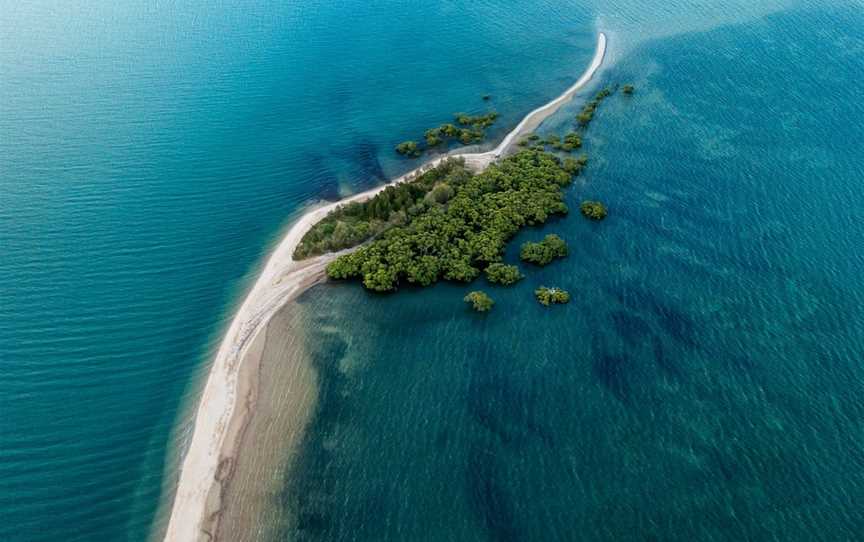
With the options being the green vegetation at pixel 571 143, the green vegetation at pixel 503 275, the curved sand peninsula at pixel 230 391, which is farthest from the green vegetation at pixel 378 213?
the green vegetation at pixel 571 143

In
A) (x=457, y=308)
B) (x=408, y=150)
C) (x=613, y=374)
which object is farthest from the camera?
(x=408, y=150)

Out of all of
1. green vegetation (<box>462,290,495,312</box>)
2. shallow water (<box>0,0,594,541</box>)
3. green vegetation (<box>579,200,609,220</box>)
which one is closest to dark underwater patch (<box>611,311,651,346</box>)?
green vegetation (<box>462,290,495,312</box>)

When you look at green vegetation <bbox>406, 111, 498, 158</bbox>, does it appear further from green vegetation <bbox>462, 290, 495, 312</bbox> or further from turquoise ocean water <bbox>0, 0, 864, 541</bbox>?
green vegetation <bbox>462, 290, 495, 312</bbox>

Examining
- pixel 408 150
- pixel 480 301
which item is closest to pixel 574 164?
pixel 408 150

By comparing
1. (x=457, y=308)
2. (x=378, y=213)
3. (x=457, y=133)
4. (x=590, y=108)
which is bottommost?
(x=457, y=308)

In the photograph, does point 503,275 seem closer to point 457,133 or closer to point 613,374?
point 613,374

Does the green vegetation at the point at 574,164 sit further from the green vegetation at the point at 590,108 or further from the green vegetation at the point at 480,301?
the green vegetation at the point at 480,301
